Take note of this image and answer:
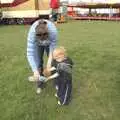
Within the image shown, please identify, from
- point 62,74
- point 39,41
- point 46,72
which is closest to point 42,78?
point 46,72

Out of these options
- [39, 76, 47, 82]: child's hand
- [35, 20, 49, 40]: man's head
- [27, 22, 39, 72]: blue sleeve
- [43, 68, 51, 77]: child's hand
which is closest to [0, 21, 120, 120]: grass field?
[39, 76, 47, 82]: child's hand

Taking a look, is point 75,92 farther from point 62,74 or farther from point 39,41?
point 39,41

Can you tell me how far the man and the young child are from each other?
0.60 feet

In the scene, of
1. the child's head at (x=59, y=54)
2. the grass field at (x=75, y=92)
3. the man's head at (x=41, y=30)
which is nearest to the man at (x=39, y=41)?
the man's head at (x=41, y=30)

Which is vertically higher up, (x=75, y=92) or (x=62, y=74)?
(x=62, y=74)

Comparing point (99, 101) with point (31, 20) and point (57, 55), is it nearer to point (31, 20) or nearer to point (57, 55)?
point (57, 55)

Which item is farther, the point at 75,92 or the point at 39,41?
the point at 75,92

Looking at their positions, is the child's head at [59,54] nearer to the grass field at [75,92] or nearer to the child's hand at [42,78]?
the child's hand at [42,78]

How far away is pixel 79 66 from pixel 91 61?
0.57 metres

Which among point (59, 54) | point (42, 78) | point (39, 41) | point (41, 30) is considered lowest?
point (42, 78)

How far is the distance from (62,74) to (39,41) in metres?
0.81

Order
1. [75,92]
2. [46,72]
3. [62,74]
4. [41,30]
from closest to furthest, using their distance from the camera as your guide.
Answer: [41,30] < [62,74] < [46,72] < [75,92]

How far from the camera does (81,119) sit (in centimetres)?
1021

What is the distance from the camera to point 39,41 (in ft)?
34.6
